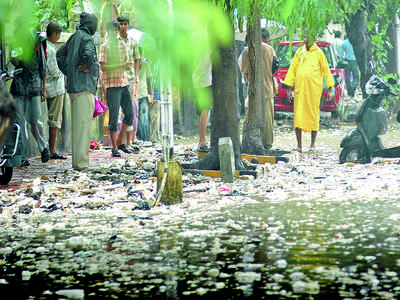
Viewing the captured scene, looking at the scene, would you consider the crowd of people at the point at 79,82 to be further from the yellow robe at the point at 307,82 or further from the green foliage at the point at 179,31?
Result: the green foliage at the point at 179,31

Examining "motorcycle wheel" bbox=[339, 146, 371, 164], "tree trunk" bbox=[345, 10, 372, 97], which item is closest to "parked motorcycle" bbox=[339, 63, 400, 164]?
"motorcycle wheel" bbox=[339, 146, 371, 164]

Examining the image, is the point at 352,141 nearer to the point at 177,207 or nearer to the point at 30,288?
the point at 177,207

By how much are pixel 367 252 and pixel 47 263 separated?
227cm

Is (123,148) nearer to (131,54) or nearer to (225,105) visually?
(131,54)

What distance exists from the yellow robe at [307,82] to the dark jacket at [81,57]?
409 centimetres

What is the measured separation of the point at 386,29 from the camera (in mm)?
23656

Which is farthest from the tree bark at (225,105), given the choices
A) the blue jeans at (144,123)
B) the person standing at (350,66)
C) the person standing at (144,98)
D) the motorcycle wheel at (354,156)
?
the person standing at (350,66)

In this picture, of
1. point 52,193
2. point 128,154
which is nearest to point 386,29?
point 128,154

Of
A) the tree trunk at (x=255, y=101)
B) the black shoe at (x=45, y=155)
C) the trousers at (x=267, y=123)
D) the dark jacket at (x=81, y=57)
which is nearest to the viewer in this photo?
the dark jacket at (x=81, y=57)

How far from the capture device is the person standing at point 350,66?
28688 mm

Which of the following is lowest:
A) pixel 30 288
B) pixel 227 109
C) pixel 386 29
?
pixel 30 288

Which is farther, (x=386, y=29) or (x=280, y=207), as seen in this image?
(x=386, y=29)

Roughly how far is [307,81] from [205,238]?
313 inches

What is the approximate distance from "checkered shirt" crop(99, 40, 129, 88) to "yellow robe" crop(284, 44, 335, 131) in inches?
111
